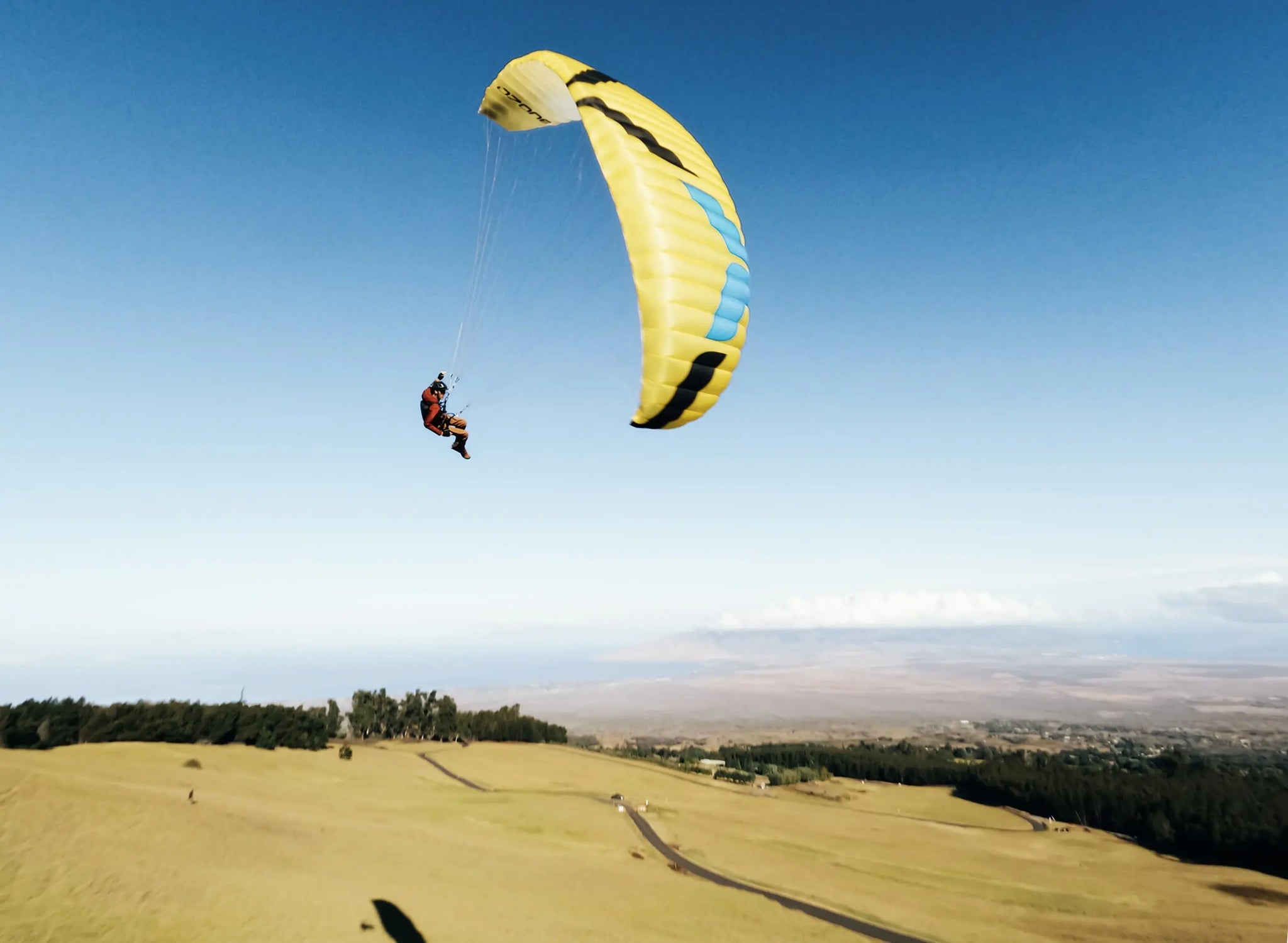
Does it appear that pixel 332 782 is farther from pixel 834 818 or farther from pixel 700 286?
pixel 700 286

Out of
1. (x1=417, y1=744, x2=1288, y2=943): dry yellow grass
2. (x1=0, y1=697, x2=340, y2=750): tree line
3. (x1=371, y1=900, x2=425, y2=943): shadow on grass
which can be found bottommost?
(x1=417, y1=744, x2=1288, y2=943): dry yellow grass

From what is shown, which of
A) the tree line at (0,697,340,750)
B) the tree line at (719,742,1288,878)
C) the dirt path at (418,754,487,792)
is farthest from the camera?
the dirt path at (418,754,487,792)

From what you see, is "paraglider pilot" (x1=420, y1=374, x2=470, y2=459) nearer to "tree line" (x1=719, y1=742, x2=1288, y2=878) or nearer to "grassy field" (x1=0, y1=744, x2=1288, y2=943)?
"grassy field" (x1=0, y1=744, x2=1288, y2=943)

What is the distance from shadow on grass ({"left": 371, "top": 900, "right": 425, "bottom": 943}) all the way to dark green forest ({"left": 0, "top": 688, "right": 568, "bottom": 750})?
124 feet

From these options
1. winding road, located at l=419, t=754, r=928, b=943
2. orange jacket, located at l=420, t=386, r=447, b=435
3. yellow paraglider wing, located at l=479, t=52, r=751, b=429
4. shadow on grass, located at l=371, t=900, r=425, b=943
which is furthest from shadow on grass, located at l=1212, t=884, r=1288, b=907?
orange jacket, located at l=420, t=386, r=447, b=435

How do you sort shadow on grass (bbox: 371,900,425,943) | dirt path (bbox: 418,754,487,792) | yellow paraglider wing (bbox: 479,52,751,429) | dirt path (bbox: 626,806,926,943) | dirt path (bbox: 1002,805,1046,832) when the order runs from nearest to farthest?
yellow paraglider wing (bbox: 479,52,751,429)
shadow on grass (bbox: 371,900,425,943)
dirt path (bbox: 626,806,926,943)
dirt path (bbox: 418,754,487,792)
dirt path (bbox: 1002,805,1046,832)

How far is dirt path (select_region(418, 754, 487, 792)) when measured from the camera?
48.8 metres

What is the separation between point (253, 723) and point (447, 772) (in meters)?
16.4

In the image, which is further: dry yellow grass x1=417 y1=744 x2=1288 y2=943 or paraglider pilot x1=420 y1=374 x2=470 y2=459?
dry yellow grass x1=417 y1=744 x2=1288 y2=943

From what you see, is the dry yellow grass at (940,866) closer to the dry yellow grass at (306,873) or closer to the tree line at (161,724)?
the dry yellow grass at (306,873)

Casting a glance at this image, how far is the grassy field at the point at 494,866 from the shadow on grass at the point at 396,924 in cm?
30

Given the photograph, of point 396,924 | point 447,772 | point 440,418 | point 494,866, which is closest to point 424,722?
point 447,772

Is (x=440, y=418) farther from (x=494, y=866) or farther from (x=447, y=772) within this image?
(x=447, y=772)

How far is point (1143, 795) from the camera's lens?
166ft
